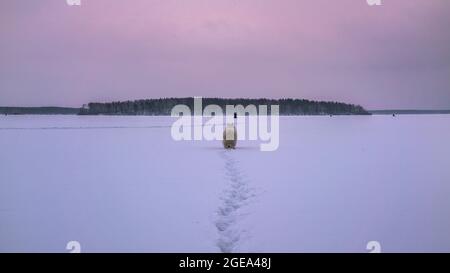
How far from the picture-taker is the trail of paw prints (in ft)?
10.5

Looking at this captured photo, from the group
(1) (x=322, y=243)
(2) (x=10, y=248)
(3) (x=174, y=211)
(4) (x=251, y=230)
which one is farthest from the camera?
(3) (x=174, y=211)

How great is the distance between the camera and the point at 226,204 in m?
4.31

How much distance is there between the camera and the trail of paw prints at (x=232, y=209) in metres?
3.21

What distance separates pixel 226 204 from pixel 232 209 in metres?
0.20

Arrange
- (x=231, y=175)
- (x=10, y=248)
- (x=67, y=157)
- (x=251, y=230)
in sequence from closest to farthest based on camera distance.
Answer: (x=10, y=248), (x=251, y=230), (x=231, y=175), (x=67, y=157)

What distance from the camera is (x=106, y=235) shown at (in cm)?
324

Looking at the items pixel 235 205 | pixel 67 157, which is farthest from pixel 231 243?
pixel 67 157

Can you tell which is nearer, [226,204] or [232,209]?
[232,209]

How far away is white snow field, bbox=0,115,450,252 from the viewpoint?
3145mm
